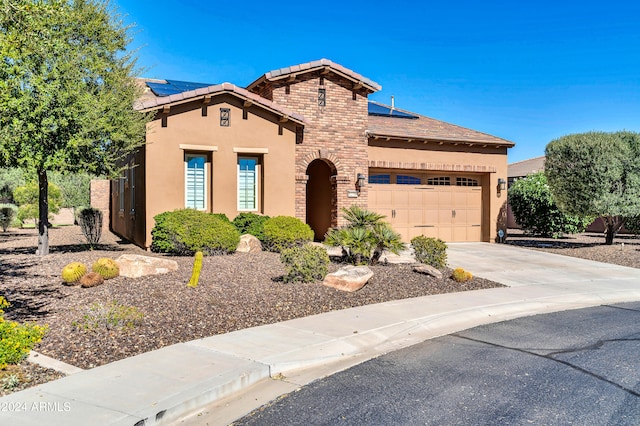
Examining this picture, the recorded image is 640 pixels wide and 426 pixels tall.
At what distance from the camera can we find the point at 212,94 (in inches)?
630

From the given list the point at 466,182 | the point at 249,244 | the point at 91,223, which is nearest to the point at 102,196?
the point at 91,223

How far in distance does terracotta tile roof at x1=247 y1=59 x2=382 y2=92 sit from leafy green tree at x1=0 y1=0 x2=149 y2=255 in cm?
496

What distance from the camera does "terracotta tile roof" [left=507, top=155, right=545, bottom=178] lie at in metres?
37.9

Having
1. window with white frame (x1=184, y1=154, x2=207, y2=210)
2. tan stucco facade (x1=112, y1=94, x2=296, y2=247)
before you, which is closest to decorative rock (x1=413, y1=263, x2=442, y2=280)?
tan stucco facade (x1=112, y1=94, x2=296, y2=247)

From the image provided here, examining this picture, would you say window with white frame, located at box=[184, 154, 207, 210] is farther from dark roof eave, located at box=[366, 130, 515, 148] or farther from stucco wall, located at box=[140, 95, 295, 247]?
dark roof eave, located at box=[366, 130, 515, 148]

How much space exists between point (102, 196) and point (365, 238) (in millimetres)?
19100

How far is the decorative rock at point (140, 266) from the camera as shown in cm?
1032

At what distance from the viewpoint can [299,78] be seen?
1819 centimetres

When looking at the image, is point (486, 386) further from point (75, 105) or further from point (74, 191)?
point (74, 191)

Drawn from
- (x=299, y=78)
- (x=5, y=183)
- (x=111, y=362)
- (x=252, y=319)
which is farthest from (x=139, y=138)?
(x=5, y=183)

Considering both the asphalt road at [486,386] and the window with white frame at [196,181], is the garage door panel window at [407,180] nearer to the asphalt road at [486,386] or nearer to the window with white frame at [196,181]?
the window with white frame at [196,181]

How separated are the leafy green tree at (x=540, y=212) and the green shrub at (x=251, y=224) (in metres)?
13.8

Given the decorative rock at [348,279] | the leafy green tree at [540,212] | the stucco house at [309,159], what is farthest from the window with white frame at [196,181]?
the leafy green tree at [540,212]

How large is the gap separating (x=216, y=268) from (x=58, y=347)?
203 inches
